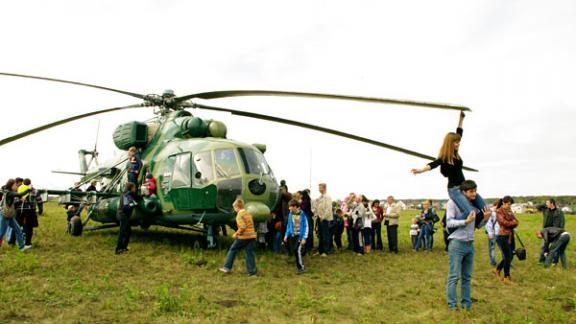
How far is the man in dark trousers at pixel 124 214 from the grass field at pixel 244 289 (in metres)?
0.30

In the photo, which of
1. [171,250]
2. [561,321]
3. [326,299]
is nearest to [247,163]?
[171,250]

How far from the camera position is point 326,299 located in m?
6.84

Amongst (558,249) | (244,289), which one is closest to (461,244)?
(244,289)

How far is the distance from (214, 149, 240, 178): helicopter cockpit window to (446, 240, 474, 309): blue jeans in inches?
217

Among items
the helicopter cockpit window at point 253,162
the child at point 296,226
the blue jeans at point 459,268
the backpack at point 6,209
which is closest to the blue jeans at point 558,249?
the blue jeans at point 459,268

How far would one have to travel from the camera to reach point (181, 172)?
1072 cm

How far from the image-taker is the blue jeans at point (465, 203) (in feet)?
19.7

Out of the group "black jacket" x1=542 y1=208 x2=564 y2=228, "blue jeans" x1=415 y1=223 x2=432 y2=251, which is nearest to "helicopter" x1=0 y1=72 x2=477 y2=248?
"black jacket" x1=542 y1=208 x2=564 y2=228

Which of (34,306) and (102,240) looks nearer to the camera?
(34,306)

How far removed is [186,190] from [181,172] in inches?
23.5

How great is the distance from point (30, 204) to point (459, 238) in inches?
407

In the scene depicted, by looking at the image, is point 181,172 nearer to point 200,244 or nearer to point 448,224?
point 200,244

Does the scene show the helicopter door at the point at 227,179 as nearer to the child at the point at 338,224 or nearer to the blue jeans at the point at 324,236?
the blue jeans at the point at 324,236

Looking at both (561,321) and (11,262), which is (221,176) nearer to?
(11,262)
